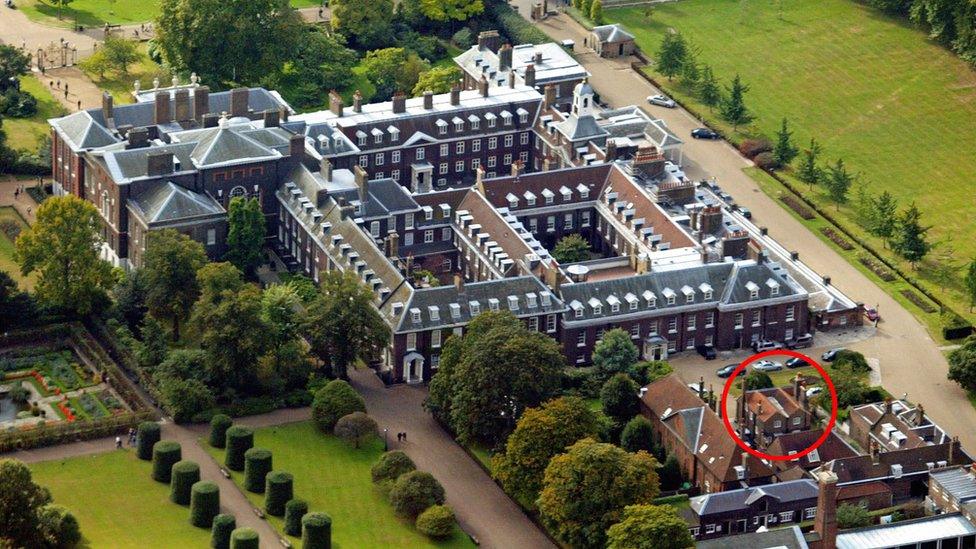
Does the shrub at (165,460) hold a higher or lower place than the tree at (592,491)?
lower

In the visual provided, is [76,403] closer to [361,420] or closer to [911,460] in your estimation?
[361,420]

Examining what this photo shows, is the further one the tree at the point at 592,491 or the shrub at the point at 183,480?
the shrub at the point at 183,480

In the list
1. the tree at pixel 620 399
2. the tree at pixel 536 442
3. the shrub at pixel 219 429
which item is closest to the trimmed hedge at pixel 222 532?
the shrub at pixel 219 429

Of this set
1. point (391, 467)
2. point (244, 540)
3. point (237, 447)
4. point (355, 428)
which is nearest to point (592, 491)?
point (391, 467)

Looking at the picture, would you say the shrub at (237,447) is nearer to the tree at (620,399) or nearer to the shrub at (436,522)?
the shrub at (436,522)

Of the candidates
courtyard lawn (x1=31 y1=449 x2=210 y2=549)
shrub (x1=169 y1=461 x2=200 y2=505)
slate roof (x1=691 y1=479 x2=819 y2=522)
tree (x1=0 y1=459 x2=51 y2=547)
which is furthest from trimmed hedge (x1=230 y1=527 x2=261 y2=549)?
slate roof (x1=691 y1=479 x2=819 y2=522)
